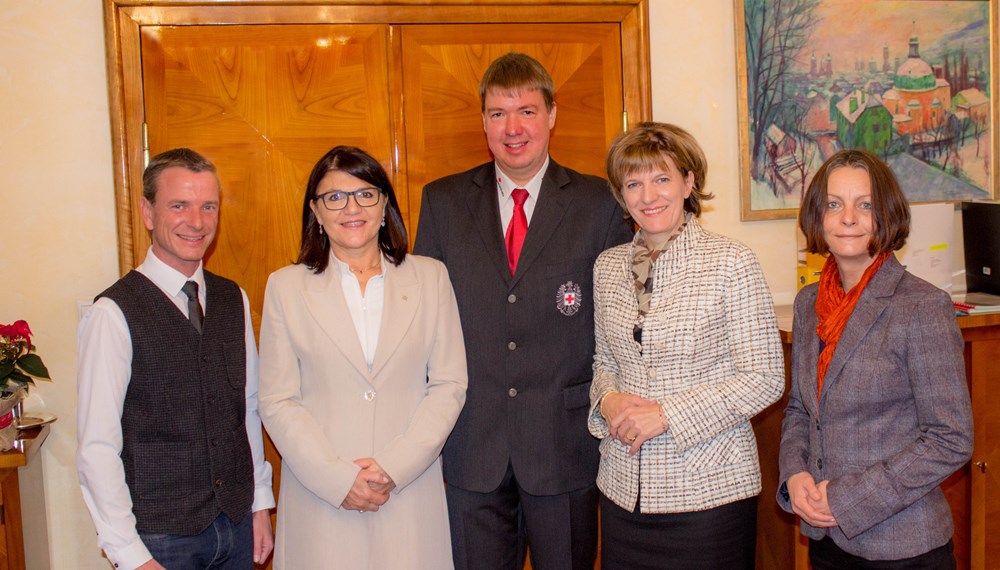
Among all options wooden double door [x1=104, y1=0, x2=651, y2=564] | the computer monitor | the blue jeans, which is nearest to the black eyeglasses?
A: the blue jeans

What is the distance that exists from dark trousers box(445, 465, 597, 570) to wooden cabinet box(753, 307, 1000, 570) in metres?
0.75

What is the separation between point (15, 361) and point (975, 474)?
296cm

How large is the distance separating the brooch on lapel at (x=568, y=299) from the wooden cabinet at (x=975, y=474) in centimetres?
77

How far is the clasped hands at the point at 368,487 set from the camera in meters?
1.96

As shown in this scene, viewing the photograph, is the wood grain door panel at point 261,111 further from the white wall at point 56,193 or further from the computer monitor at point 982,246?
the computer monitor at point 982,246

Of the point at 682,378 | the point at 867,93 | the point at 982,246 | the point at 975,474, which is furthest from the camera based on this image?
the point at 867,93

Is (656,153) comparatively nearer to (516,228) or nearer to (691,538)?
(516,228)

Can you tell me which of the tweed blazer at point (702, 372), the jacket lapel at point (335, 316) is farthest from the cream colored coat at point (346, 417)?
the tweed blazer at point (702, 372)

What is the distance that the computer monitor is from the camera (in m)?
3.00

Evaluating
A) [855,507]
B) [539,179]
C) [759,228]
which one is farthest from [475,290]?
[759,228]

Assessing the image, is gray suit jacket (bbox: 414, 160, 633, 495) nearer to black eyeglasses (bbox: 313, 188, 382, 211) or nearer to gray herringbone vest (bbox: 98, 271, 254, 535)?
black eyeglasses (bbox: 313, 188, 382, 211)

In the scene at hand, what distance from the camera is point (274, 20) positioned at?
2885mm

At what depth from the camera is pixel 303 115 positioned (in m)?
2.94

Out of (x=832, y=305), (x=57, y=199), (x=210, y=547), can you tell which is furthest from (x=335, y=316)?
(x=57, y=199)
